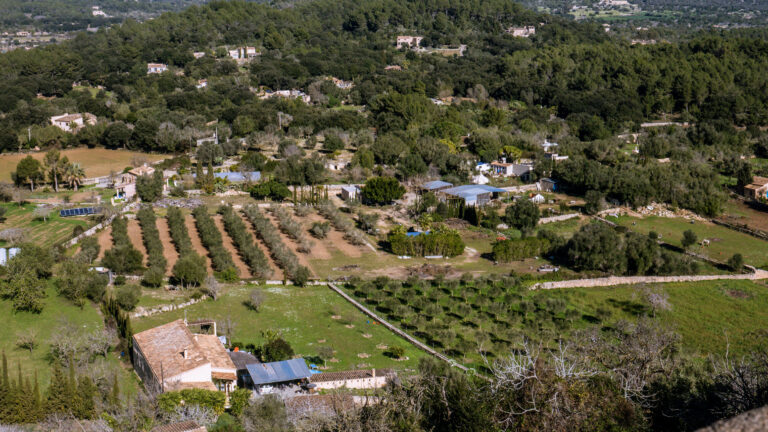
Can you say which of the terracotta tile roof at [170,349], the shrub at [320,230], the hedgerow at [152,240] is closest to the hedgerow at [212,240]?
the hedgerow at [152,240]

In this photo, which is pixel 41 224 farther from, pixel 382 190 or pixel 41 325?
pixel 382 190

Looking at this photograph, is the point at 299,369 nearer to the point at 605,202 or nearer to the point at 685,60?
the point at 605,202

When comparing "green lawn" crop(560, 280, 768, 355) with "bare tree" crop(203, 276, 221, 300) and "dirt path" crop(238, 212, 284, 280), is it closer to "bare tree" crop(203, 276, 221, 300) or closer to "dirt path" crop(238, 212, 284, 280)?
"dirt path" crop(238, 212, 284, 280)

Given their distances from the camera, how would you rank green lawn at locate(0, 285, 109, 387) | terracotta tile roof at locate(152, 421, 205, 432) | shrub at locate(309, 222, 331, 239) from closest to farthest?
terracotta tile roof at locate(152, 421, 205, 432), green lawn at locate(0, 285, 109, 387), shrub at locate(309, 222, 331, 239)

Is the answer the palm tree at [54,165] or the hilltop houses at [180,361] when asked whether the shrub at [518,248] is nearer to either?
the hilltop houses at [180,361]

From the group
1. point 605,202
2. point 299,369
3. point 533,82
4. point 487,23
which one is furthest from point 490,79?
point 299,369

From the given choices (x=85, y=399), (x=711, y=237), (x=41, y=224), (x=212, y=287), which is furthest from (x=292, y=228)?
(x=711, y=237)

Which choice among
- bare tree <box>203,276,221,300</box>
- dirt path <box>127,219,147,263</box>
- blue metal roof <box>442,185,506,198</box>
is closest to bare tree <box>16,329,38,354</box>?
bare tree <box>203,276,221,300</box>
